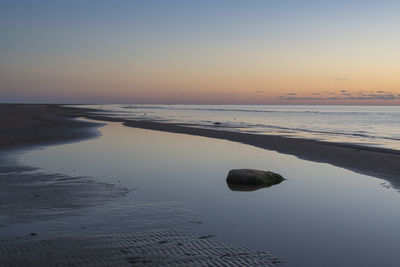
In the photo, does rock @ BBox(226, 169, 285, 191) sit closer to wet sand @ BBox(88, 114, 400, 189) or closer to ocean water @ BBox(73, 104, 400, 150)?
wet sand @ BBox(88, 114, 400, 189)

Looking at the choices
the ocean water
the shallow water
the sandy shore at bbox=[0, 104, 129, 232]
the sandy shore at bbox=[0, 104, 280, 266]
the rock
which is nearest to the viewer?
the sandy shore at bbox=[0, 104, 280, 266]

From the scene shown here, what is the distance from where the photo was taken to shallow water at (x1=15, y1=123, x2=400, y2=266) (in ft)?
21.1

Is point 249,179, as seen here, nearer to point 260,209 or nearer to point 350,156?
point 260,209

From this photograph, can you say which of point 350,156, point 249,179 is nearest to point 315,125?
point 350,156

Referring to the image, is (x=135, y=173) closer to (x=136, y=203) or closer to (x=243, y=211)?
(x=136, y=203)

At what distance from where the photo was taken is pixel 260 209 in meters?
8.83

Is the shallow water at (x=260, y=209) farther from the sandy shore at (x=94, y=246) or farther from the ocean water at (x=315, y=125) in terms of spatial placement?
the ocean water at (x=315, y=125)

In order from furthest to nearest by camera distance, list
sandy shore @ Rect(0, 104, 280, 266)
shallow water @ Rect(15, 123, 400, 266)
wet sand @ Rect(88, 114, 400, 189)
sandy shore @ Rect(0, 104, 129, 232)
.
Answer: wet sand @ Rect(88, 114, 400, 189)
sandy shore @ Rect(0, 104, 129, 232)
shallow water @ Rect(15, 123, 400, 266)
sandy shore @ Rect(0, 104, 280, 266)

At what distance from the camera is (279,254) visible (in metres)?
5.94

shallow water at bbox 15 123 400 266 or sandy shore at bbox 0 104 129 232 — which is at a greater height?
sandy shore at bbox 0 104 129 232

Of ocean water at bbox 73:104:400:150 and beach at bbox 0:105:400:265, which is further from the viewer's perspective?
ocean water at bbox 73:104:400:150

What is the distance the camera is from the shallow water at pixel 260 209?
642cm

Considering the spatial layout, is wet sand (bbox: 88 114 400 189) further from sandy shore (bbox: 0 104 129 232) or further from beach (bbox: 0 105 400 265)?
sandy shore (bbox: 0 104 129 232)

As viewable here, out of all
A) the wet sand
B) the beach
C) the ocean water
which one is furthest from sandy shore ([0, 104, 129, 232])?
the ocean water
